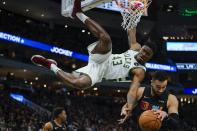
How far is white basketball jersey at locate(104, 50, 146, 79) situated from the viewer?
1010 cm

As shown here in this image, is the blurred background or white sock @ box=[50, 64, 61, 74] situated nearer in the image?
white sock @ box=[50, 64, 61, 74]

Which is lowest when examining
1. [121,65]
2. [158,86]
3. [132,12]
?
[158,86]

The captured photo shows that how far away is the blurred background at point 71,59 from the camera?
3020 centimetres

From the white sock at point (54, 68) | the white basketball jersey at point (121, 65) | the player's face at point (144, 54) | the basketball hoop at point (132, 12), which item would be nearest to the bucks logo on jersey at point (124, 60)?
the white basketball jersey at point (121, 65)

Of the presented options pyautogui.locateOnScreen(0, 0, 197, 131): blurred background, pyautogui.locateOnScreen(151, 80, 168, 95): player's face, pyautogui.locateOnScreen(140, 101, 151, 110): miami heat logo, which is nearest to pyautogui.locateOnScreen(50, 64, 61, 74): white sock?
pyautogui.locateOnScreen(140, 101, 151, 110): miami heat logo

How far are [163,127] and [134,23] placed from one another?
4791 mm

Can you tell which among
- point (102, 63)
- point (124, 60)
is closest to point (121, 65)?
point (124, 60)

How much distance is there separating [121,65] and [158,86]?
9.02 ft

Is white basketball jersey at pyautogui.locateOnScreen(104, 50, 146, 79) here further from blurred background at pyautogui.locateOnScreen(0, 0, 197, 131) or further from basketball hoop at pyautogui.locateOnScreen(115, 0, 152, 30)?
blurred background at pyautogui.locateOnScreen(0, 0, 197, 131)

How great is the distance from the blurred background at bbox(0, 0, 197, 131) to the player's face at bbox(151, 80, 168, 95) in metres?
16.1

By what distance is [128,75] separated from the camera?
1041 cm

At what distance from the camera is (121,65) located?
1023cm

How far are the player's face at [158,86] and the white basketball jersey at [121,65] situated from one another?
2421 mm

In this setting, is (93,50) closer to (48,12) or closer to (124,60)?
(124,60)
